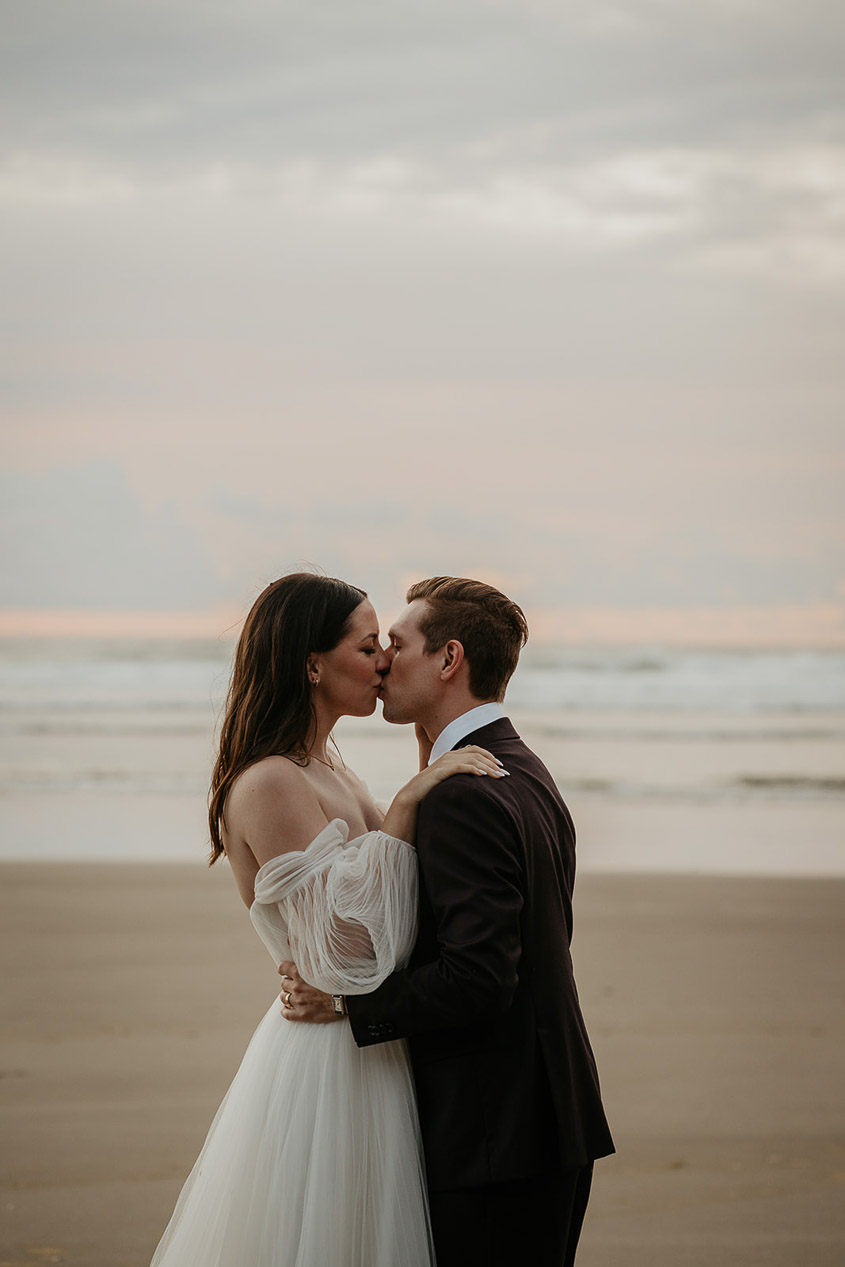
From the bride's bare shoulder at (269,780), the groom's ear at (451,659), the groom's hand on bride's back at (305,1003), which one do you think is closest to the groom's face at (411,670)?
the groom's ear at (451,659)

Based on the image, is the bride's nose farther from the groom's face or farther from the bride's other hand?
the bride's other hand

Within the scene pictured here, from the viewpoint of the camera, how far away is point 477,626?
2.92m

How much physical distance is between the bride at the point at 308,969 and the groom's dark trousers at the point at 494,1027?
0.21ft

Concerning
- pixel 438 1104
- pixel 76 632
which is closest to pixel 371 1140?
pixel 438 1104

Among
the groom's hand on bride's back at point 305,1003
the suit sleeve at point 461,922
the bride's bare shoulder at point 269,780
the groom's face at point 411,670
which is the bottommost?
the groom's hand on bride's back at point 305,1003

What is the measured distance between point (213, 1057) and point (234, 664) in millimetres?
4008

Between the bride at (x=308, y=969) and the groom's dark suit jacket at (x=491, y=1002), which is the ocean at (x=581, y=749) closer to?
the bride at (x=308, y=969)

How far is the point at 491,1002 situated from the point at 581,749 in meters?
15.9

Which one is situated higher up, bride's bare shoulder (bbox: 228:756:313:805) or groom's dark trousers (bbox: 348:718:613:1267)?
bride's bare shoulder (bbox: 228:756:313:805)

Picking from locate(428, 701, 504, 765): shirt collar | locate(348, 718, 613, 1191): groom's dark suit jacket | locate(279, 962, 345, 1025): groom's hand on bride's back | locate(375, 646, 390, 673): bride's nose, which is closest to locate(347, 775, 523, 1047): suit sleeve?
locate(348, 718, 613, 1191): groom's dark suit jacket

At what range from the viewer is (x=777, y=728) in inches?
832

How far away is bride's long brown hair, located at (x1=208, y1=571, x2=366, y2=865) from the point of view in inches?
119

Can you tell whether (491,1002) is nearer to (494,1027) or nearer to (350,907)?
(494,1027)

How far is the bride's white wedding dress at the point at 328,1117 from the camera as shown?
2.71 m
